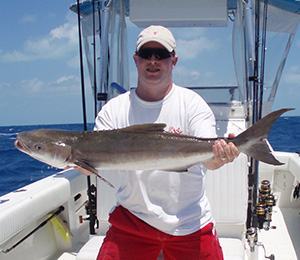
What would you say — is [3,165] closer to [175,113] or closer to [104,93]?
[104,93]

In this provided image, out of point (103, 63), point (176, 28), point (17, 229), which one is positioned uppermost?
point (176, 28)

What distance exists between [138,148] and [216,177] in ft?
5.17

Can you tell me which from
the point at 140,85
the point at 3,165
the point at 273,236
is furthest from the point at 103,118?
the point at 3,165

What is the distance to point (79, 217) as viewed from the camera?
4551mm

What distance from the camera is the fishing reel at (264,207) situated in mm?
3992

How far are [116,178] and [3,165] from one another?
10.9 metres

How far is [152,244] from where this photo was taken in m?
2.59

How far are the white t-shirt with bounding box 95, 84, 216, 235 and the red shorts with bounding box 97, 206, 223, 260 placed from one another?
2.4 inches

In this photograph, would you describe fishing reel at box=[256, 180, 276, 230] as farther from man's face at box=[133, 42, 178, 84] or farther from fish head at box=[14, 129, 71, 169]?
fish head at box=[14, 129, 71, 169]

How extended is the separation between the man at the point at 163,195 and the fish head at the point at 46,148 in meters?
0.55

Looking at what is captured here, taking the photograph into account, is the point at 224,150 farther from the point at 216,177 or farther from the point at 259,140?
the point at 216,177

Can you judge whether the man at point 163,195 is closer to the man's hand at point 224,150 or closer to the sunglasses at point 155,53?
the sunglasses at point 155,53

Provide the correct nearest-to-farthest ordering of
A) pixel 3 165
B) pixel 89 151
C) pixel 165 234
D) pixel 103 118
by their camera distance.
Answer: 1. pixel 89 151
2. pixel 165 234
3. pixel 103 118
4. pixel 3 165

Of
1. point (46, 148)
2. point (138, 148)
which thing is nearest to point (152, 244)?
point (138, 148)
